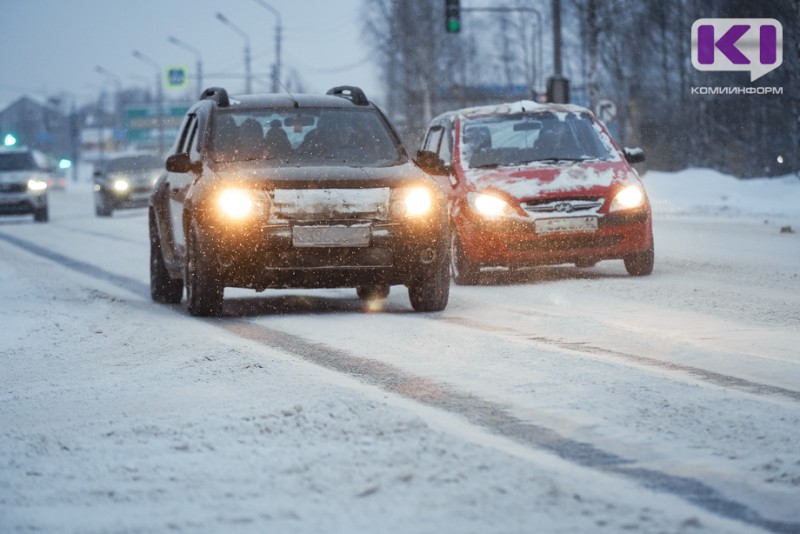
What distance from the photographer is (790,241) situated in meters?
18.8

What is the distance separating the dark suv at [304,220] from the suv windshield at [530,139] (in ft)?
10.2

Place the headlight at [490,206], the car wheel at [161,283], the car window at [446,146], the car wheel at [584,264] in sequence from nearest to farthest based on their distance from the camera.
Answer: the car wheel at [161,283] → the headlight at [490,206] → the car wheel at [584,264] → the car window at [446,146]

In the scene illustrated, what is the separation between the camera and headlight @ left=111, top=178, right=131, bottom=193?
38031 mm

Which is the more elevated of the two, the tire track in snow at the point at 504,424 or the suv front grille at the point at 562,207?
the suv front grille at the point at 562,207

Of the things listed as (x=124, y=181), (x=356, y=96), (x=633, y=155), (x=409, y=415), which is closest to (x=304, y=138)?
(x=356, y=96)

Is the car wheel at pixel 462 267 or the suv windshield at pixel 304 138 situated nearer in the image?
the suv windshield at pixel 304 138

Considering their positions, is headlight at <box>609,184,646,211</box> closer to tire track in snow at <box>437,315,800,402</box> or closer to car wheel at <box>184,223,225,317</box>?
tire track in snow at <box>437,315,800,402</box>

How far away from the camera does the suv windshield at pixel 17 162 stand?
1444 inches

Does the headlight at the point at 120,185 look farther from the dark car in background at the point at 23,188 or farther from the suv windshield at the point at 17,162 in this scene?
the suv windshield at the point at 17,162

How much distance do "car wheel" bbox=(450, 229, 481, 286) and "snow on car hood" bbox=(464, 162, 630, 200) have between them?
1.83 feet

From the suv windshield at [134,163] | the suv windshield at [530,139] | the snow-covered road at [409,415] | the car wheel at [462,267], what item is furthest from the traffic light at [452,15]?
the snow-covered road at [409,415]

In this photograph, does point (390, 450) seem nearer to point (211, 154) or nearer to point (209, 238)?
point (209, 238)

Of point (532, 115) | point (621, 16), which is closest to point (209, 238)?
point (532, 115)

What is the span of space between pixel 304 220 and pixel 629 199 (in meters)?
4.09
